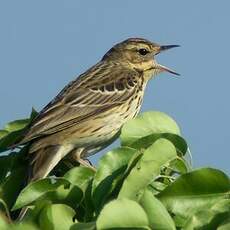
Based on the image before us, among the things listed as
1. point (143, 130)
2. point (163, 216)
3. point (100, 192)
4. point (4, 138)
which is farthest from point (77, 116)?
point (163, 216)

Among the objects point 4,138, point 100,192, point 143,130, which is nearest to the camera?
point 100,192

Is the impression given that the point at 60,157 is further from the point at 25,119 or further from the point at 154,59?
the point at 154,59

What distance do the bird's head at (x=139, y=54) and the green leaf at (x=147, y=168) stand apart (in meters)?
5.96

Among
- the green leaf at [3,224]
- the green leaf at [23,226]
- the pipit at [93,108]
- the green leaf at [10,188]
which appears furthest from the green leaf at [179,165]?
the pipit at [93,108]

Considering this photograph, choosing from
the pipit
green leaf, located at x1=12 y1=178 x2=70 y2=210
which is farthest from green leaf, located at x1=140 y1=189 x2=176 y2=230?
the pipit

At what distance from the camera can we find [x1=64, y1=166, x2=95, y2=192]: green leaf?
5.88 meters

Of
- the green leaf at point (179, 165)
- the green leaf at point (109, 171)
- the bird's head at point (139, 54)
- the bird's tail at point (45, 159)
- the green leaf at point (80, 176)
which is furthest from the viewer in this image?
the bird's head at point (139, 54)

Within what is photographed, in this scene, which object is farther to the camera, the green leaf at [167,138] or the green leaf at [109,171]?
the green leaf at [167,138]

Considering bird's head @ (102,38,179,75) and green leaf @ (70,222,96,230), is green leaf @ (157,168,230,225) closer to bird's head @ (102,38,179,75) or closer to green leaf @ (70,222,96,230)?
green leaf @ (70,222,96,230)

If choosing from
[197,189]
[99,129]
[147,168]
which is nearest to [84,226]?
[147,168]

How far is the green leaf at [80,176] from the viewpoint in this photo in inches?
232

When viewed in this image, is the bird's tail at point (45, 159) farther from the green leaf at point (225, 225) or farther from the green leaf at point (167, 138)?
the green leaf at point (225, 225)

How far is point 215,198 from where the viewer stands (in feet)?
17.4

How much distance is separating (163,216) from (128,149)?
3.99 feet
